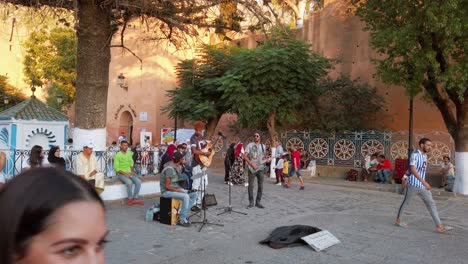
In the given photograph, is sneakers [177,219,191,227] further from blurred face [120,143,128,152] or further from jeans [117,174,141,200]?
blurred face [120,143,128,152]

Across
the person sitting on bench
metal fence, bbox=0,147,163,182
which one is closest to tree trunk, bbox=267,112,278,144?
metal fence, bbox=0,147,163,182

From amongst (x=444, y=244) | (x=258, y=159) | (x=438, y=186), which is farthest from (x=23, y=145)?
(x=438, y=186)

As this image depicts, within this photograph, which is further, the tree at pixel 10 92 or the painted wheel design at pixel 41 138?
the tree at pixel 10 92

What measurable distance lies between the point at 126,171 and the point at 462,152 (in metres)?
11.2

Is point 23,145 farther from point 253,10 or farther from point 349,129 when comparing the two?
point 349,129

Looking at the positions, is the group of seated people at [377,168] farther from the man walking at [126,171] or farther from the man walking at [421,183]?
the man walking at [126,171]

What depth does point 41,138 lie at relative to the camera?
1438cm

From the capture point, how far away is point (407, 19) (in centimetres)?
1469

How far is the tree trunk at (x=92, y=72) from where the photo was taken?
427 inches

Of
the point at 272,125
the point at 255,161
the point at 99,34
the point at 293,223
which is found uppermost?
the point at 99,34

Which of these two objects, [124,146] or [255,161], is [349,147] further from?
[124,146]

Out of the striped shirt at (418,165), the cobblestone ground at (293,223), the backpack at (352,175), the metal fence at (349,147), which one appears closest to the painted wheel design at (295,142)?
the metal fence at (349,147)

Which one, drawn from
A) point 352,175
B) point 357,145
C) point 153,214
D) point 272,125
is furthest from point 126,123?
point 153,214

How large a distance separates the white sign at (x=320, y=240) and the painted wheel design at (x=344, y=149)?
13.7 meters
